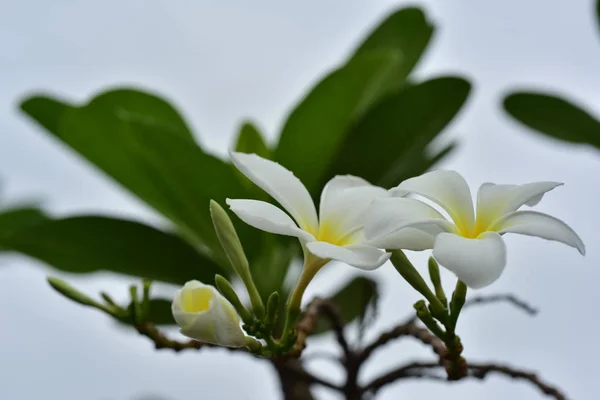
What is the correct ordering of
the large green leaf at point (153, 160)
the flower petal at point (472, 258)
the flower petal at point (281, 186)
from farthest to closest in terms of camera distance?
1. the large green leaf at point (153, 160)
2. the flower petal at point (281, 186)
3. the flower petal at point (472, 258)

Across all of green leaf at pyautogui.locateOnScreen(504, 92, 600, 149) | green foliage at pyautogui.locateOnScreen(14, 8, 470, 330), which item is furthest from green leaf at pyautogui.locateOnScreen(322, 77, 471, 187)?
green leaf at pyautogui.locateOnScreen(504, 92, 600, 149)

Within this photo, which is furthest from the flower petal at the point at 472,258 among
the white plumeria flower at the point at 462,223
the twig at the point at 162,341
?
the twig at the point at 162,341

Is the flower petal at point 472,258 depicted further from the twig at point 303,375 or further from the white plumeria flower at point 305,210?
the twig at point 303,375

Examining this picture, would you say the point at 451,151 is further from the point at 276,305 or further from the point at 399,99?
the point at 276,305

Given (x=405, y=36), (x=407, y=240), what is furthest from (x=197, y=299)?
(x=405, y=36)

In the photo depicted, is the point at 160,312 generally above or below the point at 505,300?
below

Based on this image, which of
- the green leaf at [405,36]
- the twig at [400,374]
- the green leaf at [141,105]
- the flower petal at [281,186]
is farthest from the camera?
the green leaf at [405,36]

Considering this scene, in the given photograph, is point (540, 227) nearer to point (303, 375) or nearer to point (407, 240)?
point (407, 240)

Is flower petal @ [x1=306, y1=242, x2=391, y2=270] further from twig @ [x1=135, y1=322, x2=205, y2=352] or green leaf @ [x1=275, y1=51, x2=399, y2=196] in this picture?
green leaf @ [x1=275, y1=51, x2=399, y2=196]
